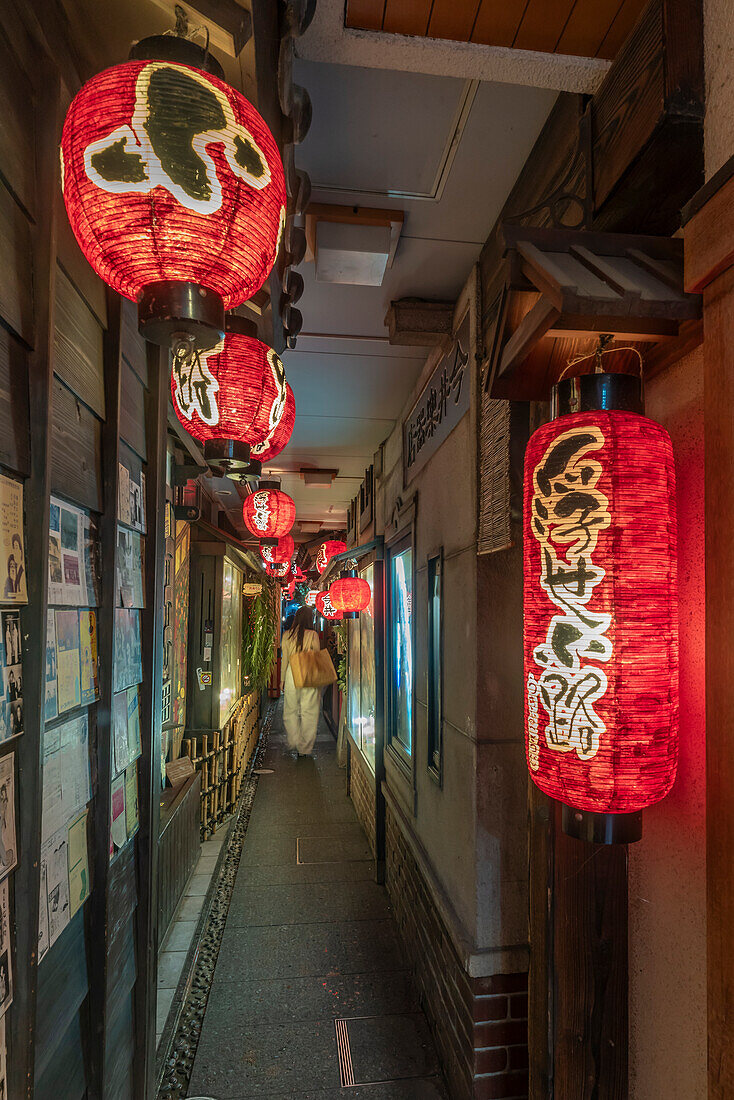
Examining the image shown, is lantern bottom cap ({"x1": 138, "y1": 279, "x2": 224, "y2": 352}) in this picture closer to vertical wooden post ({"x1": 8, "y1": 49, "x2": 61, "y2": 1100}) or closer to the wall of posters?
vertical wooden post ({"x1": 8, "y1": 49, "x2": 61, "y2": 1100})

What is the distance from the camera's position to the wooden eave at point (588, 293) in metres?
1.27

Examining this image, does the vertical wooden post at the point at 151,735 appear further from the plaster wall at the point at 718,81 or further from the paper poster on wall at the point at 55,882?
the plaster wall at the point at 718,81

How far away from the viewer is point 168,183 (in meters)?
1.11

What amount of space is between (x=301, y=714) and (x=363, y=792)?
3.87 meters

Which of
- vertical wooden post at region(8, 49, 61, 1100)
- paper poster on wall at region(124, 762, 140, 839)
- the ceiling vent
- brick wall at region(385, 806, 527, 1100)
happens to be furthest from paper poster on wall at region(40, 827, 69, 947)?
the ceiling vent

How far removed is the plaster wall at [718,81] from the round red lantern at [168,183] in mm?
1104

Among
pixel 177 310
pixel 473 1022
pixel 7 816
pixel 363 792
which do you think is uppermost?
pixel 177 310

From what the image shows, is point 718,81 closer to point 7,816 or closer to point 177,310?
point 177,310

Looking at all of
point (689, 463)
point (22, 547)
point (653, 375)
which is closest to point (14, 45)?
point (22, 547)

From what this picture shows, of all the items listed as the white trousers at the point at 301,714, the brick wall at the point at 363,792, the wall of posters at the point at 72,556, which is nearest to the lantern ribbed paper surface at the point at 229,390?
the wall of posters at the point at 72,556

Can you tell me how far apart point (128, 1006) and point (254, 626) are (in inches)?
324

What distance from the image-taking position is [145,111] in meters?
1.10

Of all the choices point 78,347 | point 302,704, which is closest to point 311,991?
point 78,347

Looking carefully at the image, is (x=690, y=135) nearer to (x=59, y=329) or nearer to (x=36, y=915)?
(x=59, y=329)
